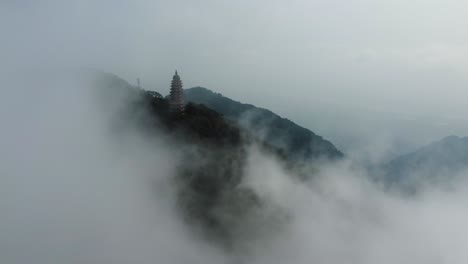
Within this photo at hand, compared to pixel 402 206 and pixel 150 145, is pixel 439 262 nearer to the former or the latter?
pixel 402 206

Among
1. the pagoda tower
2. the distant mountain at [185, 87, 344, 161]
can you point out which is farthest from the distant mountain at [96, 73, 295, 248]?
the distant mountain at [185, 87, 344, 161]

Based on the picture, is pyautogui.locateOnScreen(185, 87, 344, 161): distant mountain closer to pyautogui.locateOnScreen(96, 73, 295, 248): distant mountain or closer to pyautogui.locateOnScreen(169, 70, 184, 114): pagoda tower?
pyautogui.locateOnScreen(96, 73, 295, 248): distant mountain

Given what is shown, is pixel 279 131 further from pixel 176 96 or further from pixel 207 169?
pixel 176 96

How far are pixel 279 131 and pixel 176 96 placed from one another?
290ft

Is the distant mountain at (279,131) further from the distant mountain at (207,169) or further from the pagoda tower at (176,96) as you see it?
the pagoda tower at (176,96)

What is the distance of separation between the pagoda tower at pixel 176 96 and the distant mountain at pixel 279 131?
227 ft

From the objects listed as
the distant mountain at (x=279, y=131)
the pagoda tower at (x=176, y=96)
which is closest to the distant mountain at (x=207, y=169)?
the pagoda tower at (x=176, y=96)

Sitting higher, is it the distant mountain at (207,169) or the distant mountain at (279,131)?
the distant mountain at (279,131)

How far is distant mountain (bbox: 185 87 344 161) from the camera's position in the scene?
160 m

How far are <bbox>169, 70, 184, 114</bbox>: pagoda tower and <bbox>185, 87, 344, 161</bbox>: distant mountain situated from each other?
227 feet

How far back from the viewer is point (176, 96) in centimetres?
8431

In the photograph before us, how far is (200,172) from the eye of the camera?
277ft

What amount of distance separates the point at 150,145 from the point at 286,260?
45.8 m

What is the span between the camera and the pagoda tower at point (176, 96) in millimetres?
81000
